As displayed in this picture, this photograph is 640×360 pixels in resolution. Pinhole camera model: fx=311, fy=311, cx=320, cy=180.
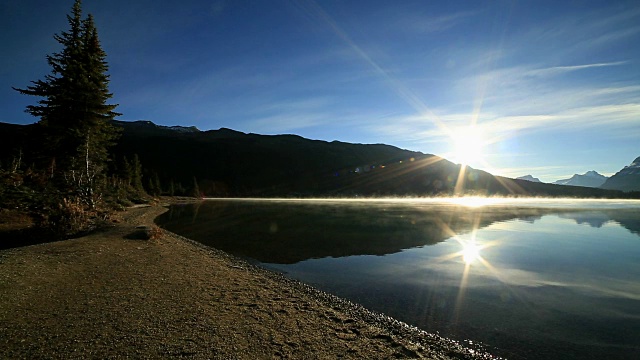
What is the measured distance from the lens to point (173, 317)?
8094mm

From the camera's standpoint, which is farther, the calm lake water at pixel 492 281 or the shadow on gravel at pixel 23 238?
the shadow on gravel at pixel 23 238

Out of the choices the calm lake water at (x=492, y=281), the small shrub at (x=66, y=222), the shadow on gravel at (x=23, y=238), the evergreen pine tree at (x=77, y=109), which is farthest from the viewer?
the evergreen pine tree at (x=77, y=109)

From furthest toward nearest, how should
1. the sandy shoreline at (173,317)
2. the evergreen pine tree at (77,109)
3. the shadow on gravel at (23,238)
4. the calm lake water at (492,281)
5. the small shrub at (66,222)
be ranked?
the evergreen pine tree at (77,109), the small shrub at (66,222), the shadow on gravel at (23,238), the calm lake water at (492,281), the sandy shoreline at (173,317)

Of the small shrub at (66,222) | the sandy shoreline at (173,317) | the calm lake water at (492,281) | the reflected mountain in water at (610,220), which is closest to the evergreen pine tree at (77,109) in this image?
the small shrub at (66,222)

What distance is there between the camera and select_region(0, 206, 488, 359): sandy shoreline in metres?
6.59

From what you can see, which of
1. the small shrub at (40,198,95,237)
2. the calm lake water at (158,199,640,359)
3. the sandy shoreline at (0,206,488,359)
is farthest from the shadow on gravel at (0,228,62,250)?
the calm lake water at (158,199,640,359)

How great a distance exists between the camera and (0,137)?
606 feet

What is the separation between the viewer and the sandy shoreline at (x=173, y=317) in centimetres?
659

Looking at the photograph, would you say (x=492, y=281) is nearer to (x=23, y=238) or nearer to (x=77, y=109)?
(x=23, y=238)

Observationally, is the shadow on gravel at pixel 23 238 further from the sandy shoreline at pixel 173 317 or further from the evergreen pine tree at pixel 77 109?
the evergreen pine tree at pixel 77 109

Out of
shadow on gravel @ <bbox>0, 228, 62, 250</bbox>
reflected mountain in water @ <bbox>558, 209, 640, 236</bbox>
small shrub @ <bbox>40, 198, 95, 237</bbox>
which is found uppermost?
reflected mountain in water @ <bbox>558, 209, 640, 236</bbox>

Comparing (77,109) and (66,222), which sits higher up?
(77,109)

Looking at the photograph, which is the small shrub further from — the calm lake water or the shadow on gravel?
the calm lake water

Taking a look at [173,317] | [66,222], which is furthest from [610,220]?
[66,222]
